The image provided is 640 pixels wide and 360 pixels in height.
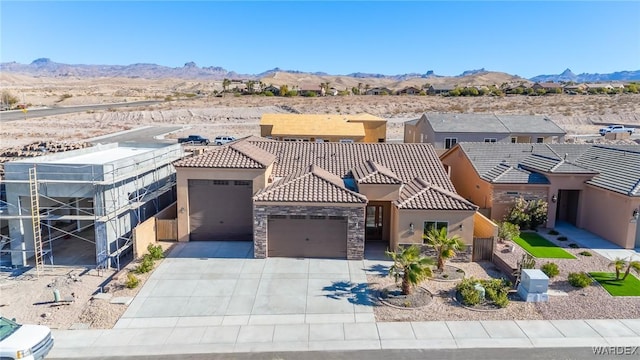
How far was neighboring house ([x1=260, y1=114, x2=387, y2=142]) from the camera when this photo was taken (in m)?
37.5

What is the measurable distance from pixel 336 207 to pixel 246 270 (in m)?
4.79

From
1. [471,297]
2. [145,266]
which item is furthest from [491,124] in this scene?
[145,266]

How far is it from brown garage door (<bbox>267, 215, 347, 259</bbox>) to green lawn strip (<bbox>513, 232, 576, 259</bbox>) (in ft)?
30.4

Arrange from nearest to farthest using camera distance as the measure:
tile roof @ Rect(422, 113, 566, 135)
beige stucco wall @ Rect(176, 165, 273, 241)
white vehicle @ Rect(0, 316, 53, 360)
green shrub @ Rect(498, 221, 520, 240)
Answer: white vehicle @ Rect(0, 316, 53, 360)
beige stucco wall @ Rect(176, 165, 273, 241)
green shrub @ Rect(498, 221, 520, 240)
tile roof @ Rect(422, 113, 566, 135)

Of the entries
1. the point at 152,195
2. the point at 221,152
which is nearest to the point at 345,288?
the point at 221,152

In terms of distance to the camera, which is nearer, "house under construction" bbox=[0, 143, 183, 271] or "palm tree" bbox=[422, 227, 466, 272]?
"palm tree" bbox=[422, 227, 466, 272]

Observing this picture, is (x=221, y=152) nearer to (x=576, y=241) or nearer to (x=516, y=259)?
(x=516, y=259)

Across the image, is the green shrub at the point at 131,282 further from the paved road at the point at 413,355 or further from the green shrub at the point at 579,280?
the green shrub at the point at 579,280

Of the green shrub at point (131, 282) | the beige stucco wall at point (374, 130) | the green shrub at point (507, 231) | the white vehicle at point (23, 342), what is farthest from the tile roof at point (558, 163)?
the white vehicle at point (23, 342)

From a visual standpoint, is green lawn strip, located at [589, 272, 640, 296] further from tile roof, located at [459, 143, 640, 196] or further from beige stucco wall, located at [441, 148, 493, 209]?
beige stucco wall, located at [441, 148, 493, 209]

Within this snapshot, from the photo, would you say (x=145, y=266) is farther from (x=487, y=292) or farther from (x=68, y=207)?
(x=487, y=292)

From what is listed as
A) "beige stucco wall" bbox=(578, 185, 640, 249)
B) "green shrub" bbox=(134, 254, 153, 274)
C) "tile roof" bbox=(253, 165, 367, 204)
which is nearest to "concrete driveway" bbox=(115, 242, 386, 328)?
"green shrub" bbox=(134, 254, 153, 274)

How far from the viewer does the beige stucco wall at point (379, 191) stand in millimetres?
22031

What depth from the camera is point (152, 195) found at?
24531 millimetres
